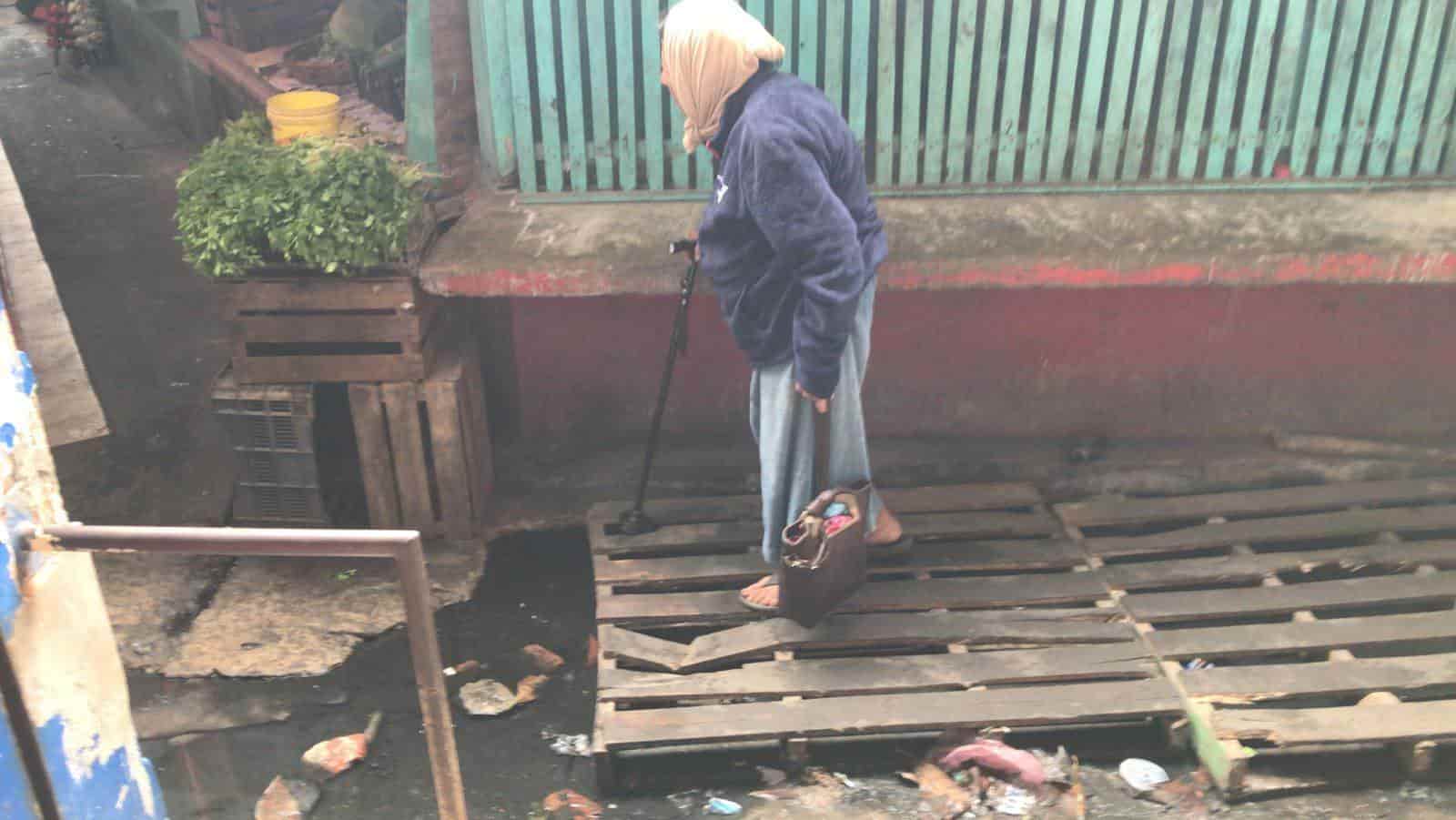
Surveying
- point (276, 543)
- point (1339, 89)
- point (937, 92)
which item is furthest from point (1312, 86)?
point (276, 543)

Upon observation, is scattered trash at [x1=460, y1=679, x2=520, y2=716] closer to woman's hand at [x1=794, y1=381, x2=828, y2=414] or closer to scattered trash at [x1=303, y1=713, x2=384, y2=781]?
scattered trash at [x1=303, y1=713, x2=384, y2=781]

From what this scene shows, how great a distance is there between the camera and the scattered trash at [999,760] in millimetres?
3637

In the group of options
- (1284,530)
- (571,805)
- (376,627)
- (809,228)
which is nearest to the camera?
(809,228)

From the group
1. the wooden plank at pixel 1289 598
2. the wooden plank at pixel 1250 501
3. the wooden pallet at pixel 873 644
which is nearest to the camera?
the wooden pallet at pixel 873 644

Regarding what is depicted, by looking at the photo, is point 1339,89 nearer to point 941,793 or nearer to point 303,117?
point 941,793

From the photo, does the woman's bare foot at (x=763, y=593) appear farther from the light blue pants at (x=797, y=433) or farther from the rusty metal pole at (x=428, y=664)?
the rusty metal pole at (x=428, y=664)

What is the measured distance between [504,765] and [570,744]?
22 cm

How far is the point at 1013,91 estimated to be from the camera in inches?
180

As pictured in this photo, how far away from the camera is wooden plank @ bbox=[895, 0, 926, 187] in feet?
14.7

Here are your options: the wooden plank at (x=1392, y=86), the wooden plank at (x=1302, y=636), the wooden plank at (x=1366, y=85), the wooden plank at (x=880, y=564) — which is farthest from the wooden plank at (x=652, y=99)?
the wooden plank at (x=1392, y=86)

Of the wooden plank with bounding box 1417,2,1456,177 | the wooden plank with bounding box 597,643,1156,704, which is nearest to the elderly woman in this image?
the wooden plank with bounding box 597,643,1156,704

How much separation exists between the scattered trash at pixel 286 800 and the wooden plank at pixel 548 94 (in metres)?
2.39

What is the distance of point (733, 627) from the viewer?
13.8 feet

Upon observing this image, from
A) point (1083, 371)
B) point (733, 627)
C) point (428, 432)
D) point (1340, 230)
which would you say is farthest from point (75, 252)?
point (1340, 230)
